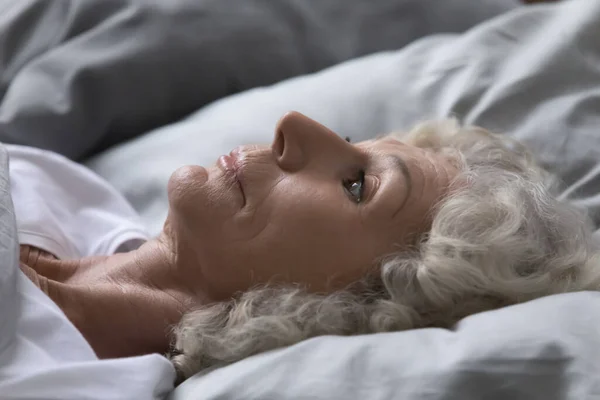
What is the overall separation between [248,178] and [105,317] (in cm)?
27

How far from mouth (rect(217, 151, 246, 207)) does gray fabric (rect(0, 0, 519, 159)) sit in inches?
19.7

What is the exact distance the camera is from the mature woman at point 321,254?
0.91m

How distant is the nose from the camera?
3.22ft

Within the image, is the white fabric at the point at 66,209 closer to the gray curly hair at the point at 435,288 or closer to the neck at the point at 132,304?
the neck at the point at 132,304

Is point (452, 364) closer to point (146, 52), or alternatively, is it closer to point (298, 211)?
point (298, 211)

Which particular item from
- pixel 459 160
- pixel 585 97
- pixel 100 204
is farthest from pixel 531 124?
pixel 100 204

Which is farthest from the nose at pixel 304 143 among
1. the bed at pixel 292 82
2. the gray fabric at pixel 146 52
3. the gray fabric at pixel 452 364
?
the gray fabric at pixel 146 52

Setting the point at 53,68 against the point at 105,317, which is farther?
the point at 53,68

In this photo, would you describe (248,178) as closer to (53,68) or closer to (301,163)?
(301,163)

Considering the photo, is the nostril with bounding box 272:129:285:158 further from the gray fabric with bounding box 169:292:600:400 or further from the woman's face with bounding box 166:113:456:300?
the gray fabric with bounding box 169:292:600:400

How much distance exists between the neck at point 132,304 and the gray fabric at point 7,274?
151 mm

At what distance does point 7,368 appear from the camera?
778mm

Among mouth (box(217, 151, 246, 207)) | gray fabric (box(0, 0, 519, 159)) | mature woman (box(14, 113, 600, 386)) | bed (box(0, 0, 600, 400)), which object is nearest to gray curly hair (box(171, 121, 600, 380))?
mature woman (box(14, 113, 600, 386))

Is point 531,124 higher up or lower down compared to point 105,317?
higher up
